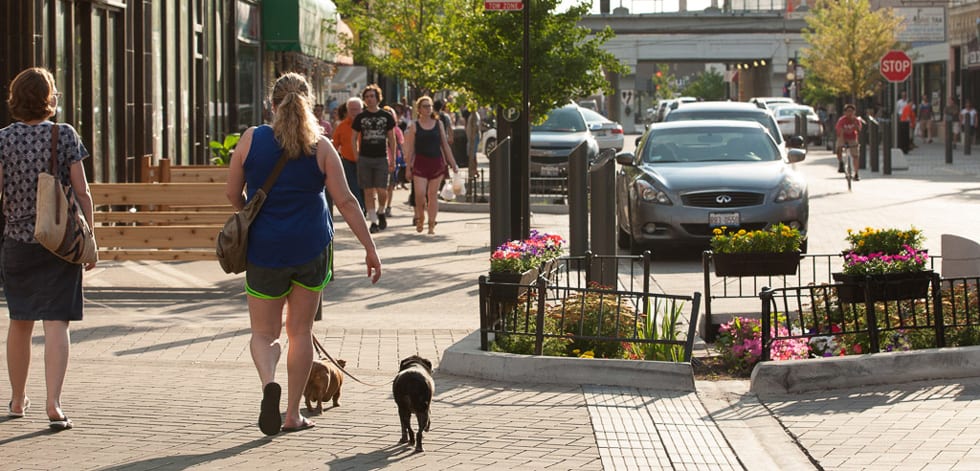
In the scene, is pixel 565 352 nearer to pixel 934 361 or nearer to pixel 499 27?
pixel 934 361

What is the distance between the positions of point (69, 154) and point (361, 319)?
4.28m

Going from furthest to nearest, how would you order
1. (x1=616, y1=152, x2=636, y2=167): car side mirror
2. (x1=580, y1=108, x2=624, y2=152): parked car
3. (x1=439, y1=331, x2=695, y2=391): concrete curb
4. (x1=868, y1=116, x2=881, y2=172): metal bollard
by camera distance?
1. (x1=580, y1=108, x2=624, y2=152): parked car
2. (x1=868, y1=116, x2=881, y2=172): metal bollard
3. (x1=616, y1=152, x2=636, y2=167): car side mirror
4. (x1=439, y1=331, x2=695, y2=391): concrete curb

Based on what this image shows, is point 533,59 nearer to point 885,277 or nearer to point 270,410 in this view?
point 885,277

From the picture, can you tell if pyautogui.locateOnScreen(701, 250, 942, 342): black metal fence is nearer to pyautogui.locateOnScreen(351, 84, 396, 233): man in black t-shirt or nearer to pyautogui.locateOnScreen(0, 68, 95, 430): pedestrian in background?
pyautogui.locateOnScreen(0, 68, 95, 430): pedestrian in background

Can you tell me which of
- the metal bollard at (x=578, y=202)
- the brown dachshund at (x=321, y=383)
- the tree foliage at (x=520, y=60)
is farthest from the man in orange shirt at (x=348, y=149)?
the brown dachshund at (x=321, y=383)

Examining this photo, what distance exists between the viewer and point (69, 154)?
291 inches

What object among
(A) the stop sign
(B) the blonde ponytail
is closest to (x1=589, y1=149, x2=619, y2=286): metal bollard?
(B) the blonde ponytail

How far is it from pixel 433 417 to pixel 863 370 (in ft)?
7.72

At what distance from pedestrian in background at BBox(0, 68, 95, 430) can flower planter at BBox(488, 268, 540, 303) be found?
2.49m

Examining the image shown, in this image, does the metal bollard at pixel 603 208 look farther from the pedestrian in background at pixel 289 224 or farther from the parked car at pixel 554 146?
the parked car at pixel 554 146

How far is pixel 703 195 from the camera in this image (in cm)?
1611

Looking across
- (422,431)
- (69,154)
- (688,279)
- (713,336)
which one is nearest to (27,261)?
(69,154)

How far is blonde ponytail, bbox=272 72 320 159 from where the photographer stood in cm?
685

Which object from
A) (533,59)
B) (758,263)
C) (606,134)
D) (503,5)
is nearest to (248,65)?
(533,59)
